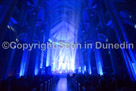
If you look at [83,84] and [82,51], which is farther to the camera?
[82,51]

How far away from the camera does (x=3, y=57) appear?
10648 millimetres

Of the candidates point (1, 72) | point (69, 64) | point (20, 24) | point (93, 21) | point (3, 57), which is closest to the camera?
point (1, 72)

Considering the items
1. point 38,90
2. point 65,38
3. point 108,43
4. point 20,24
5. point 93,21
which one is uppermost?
point 65,38

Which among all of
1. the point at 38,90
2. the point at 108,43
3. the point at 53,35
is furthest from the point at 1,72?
the point at 53,35

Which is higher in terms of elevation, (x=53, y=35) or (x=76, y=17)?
(x=76, y=17)

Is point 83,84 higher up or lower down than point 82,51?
lower down

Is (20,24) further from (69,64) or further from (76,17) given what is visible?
(69,64)

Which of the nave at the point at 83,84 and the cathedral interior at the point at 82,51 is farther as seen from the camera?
the cathedral interior at the point at 82,51

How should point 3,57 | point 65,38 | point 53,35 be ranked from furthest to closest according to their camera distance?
point 65,38 → point 53,35 → point 3,57

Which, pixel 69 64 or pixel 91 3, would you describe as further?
pixel 69 64

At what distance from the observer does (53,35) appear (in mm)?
35625

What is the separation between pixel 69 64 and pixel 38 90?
30.0 m

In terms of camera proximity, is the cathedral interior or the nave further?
the cathedral interior

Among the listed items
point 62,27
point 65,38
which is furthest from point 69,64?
point 62,27
